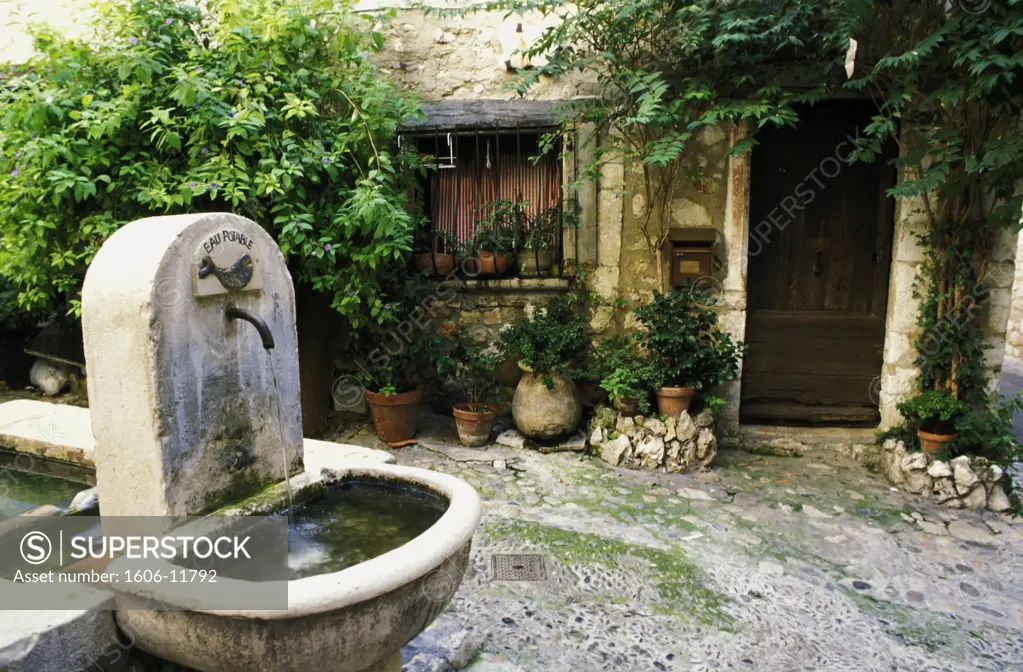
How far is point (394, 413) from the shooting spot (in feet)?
16.2

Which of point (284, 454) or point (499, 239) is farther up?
point (499, 239)

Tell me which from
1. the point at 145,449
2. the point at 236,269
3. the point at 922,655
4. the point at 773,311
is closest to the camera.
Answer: the point at 145,449

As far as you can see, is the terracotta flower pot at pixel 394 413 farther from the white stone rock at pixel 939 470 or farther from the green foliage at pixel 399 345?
the white stone rock at pixel 939 470

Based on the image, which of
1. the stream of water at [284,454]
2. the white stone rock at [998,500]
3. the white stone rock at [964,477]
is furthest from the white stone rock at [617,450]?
the stream of water at [284,454]

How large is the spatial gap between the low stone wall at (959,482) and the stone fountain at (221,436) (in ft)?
10.8

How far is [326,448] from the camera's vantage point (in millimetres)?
2807

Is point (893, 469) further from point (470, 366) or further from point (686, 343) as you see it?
point (470, 366)

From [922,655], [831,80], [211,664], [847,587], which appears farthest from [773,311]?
[211,664]

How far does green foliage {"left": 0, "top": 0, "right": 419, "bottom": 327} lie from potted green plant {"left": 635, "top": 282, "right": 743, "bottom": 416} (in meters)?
1.74

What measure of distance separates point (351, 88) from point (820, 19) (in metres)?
2.91

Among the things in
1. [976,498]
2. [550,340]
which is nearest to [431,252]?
[550,340]

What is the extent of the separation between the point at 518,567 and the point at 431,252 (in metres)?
2.71

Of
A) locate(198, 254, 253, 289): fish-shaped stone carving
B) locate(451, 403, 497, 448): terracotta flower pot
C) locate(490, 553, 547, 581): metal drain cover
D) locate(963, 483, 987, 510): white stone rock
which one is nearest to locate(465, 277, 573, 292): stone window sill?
locate(451, 403, 497, 448): terracotta flower pot

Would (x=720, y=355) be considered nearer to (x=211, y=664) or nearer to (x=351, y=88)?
(x=351, y=88)
